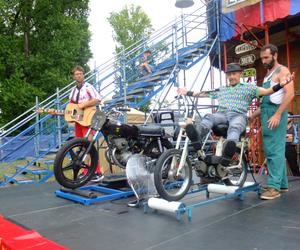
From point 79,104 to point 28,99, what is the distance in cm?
1168

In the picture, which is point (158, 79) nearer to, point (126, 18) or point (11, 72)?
point (11, 72)

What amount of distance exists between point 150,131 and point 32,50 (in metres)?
15.1

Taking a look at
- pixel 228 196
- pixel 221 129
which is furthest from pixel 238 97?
pixel 228 196

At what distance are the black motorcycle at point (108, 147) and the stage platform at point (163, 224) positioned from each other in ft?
1.18

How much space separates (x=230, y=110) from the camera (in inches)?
147

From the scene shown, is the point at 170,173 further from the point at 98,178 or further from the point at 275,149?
the point at 98,178

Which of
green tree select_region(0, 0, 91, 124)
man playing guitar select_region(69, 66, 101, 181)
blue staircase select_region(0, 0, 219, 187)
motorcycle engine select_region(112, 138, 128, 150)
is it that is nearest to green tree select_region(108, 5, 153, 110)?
green tree select_region(0, 0, 91, 124)

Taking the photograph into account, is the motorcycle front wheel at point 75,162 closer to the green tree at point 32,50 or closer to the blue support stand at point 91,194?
the blue support stand at point 91,194

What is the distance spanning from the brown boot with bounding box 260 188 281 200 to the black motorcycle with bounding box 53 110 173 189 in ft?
4.29

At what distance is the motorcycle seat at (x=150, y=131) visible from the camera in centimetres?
410

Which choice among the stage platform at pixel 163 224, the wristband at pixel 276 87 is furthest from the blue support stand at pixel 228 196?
the wristband at pixel 276 87

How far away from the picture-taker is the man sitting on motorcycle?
3.40 metres

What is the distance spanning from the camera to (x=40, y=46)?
17219 mm

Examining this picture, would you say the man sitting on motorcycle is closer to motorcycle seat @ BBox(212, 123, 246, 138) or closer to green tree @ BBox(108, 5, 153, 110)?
motorcycle seat @ BBox(212, 123, 246, 138)
